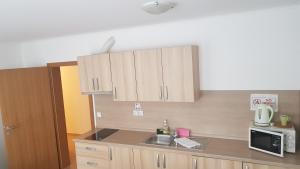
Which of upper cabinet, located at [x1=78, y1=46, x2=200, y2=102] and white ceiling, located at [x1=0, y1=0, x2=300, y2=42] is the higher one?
white ceiling, located at [x1=0, y1=0, x2=300, y2=42]

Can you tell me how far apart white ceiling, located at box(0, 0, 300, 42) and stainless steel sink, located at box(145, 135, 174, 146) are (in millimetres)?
1397

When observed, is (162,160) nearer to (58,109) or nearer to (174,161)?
(174,161)

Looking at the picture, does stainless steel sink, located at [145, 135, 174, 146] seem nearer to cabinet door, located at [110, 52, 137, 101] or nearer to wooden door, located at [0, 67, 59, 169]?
cabinet door, located at [110, 52, 137, 101]

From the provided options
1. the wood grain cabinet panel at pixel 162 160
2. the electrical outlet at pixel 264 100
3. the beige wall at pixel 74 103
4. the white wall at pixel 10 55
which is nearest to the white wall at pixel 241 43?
the electrical outlet at pixel 264 100

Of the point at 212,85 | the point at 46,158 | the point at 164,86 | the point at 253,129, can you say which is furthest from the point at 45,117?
the point at 253,129

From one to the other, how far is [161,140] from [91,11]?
1.66 meters

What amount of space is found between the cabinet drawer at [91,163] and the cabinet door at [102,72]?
0.88 meters

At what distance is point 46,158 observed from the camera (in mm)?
3764

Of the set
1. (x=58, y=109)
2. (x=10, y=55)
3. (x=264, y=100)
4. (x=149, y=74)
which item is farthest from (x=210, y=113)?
(x=10, y=55)

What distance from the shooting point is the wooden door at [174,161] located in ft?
8.07

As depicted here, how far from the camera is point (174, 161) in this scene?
2514 mm

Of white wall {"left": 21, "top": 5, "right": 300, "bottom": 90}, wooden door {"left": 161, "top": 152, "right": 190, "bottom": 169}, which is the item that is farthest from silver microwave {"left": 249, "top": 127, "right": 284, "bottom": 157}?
wooden door {"left": 161, "top": 152, "right": 190, "bottom": 169}

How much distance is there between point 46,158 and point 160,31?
271 centimetres

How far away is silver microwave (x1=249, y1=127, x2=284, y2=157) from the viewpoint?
2160 millimetres
